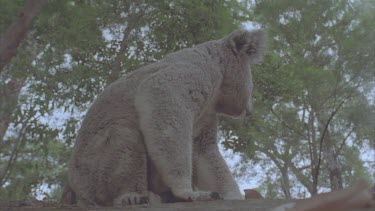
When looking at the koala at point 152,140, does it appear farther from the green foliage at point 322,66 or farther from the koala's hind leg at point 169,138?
the green foliage at point 322,66

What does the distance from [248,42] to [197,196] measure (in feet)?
5.91

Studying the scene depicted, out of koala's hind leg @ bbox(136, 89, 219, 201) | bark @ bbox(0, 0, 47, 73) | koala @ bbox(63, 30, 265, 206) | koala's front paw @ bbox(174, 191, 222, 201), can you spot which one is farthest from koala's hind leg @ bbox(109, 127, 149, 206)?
bark @ bbox(0, 0, 47, 73)

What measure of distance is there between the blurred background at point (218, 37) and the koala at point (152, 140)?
4.37 ft

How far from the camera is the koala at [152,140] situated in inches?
107

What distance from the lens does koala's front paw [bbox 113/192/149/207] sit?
2.67 meters

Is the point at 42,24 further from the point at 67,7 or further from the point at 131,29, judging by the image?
the point at 131,29

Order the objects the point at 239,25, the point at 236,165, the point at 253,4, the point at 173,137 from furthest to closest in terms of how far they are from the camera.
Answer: the point at 236,165
the point at 253,4
the point at 239,25
the point at 173,137

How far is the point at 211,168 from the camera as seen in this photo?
3537 mm

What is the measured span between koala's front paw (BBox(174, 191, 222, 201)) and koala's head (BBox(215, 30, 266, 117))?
1373mm

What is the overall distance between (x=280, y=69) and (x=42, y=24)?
3.73 meters

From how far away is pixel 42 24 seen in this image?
650cm

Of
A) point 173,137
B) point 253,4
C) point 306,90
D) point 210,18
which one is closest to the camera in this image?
point 173,137

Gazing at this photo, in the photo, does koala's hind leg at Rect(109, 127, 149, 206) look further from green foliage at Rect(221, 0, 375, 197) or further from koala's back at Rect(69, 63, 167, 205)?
green foliage at Rect(221, 0, 375, 197)

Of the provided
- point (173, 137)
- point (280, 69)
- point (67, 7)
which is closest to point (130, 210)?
point (173, 137)
